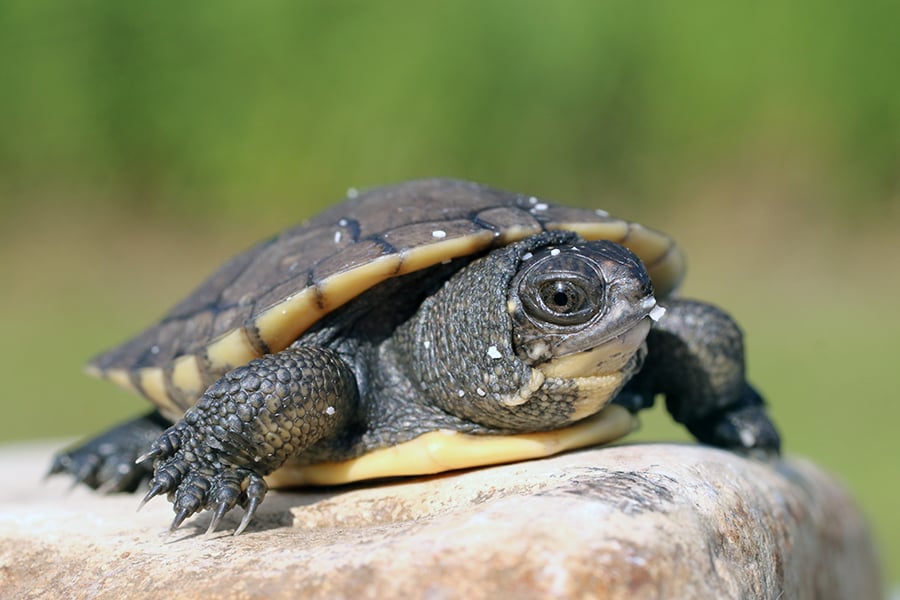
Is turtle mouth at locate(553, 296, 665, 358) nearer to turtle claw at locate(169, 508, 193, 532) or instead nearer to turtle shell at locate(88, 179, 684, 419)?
turtle shell at locate(88, 179, 684, 419)

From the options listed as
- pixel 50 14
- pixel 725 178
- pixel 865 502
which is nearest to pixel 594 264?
pixel 865 502

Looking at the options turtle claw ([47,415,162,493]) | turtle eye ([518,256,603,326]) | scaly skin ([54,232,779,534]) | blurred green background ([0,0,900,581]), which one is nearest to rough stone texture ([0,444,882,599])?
scaly skin ([54,232,779,534])

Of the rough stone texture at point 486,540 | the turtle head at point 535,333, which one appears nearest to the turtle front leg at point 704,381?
the rough stone texture at point 486,540

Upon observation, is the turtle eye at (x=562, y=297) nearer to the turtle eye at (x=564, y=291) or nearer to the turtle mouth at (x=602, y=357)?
the turtle eye at (x=564, y=291)

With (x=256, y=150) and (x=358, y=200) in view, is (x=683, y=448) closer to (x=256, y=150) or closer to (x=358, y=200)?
(x=358, y=200)

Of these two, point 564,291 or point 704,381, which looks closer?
point 564,291

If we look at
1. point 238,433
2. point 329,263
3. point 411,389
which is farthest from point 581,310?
point 238,433

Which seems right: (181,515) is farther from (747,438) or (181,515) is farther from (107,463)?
(747,438)
